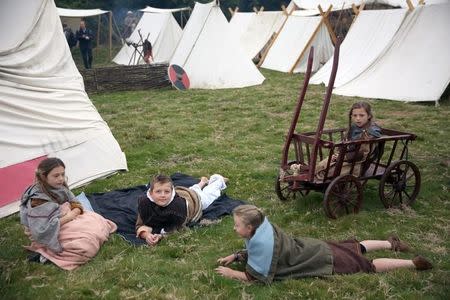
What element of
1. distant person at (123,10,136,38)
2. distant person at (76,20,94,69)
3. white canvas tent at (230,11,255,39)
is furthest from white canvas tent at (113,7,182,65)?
distant person at (123,10,136,38)

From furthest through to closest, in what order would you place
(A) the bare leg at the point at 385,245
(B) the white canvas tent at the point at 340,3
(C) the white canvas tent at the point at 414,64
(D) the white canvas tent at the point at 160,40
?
(D) the white canvas tent at the point at 160,40
(B) the white canvas tent at the point at 340,3
(C) the white canvas tent at the point at 414,64
(A) the bare leg at the point at 385,245

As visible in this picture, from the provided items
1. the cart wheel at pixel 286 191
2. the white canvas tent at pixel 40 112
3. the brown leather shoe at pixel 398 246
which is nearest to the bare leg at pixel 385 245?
the brown leather shoe at pixel 398 246

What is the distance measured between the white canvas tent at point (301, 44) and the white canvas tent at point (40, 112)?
415 inches

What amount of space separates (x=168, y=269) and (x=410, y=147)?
4.97 metres

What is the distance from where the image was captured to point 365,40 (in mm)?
13070

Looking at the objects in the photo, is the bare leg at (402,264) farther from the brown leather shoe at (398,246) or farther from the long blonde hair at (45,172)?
the long blonde hair at (45,172)

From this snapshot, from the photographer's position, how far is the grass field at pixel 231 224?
145 inches

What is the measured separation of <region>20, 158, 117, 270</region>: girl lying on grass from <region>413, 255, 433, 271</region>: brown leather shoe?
9.20 ft

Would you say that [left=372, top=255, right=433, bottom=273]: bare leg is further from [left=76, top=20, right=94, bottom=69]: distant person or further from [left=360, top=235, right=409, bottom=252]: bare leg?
[left=76, top=20, right=94, bottom=69]: distant person

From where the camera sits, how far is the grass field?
12.1 ft

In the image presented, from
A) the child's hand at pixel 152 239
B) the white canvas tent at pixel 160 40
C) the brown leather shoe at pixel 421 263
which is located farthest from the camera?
the white canvas tent at pixel 160 40

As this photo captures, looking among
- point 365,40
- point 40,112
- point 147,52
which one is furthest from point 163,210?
point 147,52

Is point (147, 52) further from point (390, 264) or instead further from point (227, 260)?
point (390, 264)

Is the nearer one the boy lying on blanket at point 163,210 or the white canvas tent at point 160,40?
the boy lying on blanket at point 163,210
